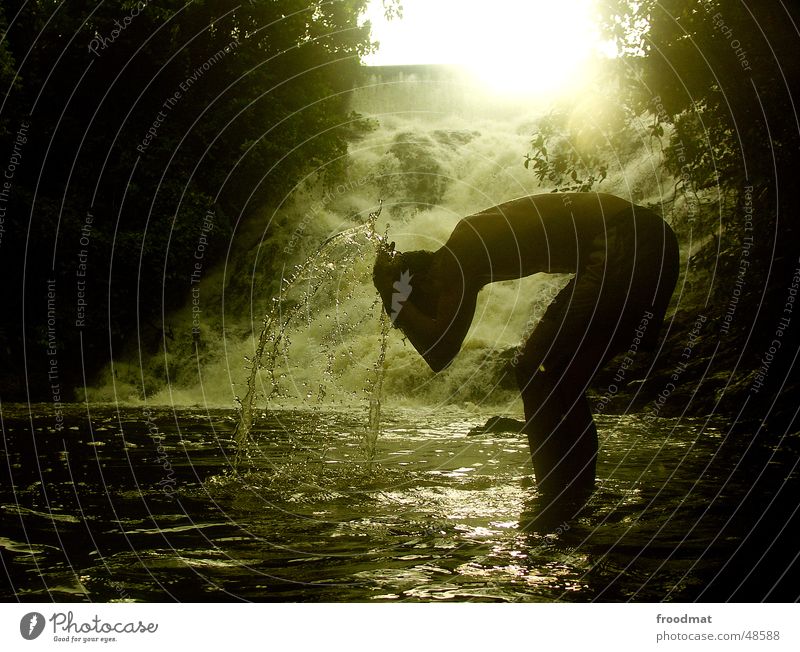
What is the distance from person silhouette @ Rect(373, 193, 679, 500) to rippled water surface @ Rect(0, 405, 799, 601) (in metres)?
0.49

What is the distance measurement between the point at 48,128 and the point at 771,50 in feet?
A: 40.8

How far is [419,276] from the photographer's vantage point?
4965 millimetres

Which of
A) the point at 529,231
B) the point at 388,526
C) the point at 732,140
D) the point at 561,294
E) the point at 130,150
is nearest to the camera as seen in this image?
the point at 388,526

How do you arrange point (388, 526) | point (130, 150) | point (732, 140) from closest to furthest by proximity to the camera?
1. point (388, 526)
2. point (732, 140)
3. point (130, 150)

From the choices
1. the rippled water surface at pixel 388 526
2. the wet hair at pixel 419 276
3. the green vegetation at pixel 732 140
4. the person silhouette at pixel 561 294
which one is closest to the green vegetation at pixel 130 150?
the green vegetation at pixel 732 140

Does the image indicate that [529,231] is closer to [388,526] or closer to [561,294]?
[561,294]

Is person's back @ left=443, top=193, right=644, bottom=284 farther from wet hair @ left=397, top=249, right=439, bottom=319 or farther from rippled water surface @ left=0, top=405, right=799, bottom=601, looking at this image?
rippled water surface @ left=0, top=405, right=799, bottom=601

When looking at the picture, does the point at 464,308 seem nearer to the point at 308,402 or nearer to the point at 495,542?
the point at 495,542

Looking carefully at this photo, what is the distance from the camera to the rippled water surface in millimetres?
3617

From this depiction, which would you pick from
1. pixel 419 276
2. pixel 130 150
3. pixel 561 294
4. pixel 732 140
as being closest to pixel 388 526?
pixel 419 276

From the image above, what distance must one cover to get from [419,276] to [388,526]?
4.67 ft

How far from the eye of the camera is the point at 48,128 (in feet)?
50.7

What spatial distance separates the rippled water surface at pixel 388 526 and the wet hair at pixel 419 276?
4.00 ft

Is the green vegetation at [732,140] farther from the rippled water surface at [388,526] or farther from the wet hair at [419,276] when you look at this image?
the wet hair at [419,276]
